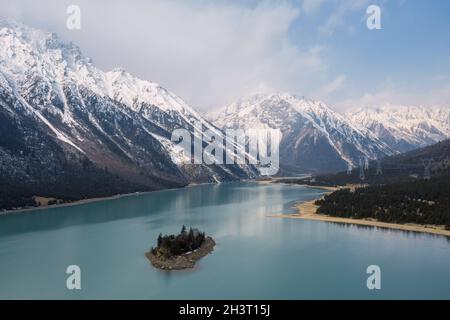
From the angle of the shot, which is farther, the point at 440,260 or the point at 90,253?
the point at 90,253

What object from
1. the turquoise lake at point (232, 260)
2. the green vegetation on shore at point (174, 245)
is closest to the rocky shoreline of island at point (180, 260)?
the green vegetation on shore at point (174, 245)

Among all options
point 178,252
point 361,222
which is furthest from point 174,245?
point 361,222

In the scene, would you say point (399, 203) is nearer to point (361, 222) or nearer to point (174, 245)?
point (361, 222)

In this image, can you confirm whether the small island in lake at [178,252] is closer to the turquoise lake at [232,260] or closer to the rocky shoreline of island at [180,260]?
the rocky shoreline of island at [180,260]

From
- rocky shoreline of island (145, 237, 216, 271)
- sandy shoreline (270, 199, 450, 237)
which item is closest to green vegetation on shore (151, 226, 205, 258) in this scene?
rocky shoreline of island (145, 237, 216, 271)
